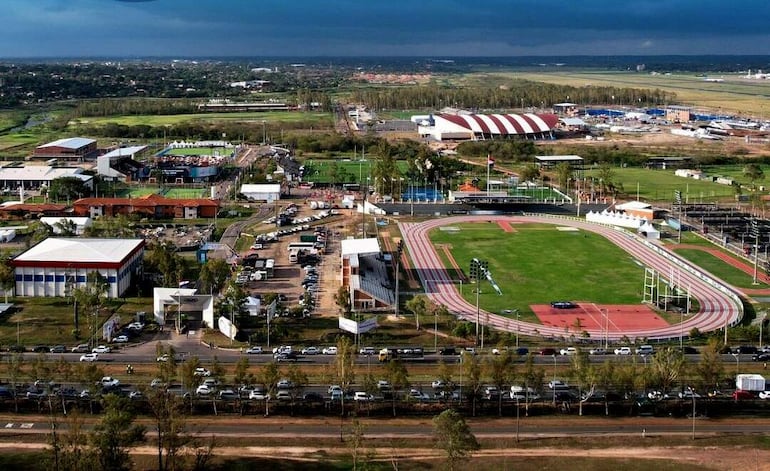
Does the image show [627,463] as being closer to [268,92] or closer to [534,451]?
[534,451]

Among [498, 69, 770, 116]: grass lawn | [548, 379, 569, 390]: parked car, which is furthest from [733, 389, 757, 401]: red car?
[498, 69, 770, 116]: grass lawn

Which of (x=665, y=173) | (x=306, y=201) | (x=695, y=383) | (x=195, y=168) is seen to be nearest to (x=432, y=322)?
(x=695, y=383)

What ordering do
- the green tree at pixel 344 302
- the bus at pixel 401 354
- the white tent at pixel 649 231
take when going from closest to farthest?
the bus at pixel 401 354 < the green tree at pixel 344 302 < the white tent at pixel 649 231

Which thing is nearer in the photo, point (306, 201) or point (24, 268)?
point (24, 268)

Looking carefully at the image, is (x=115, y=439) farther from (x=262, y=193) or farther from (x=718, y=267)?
(x=262, y=193)

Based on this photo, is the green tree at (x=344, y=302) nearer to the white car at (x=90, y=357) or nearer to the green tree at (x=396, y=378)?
the green tree at (x=396, y=378)

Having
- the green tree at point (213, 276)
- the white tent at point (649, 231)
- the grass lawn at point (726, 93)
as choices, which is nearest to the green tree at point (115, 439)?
the green tree at point (213, 276)

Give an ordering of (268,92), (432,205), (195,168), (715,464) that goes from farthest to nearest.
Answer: (268,92) < (195,168) < (432,205) < (715,464)
